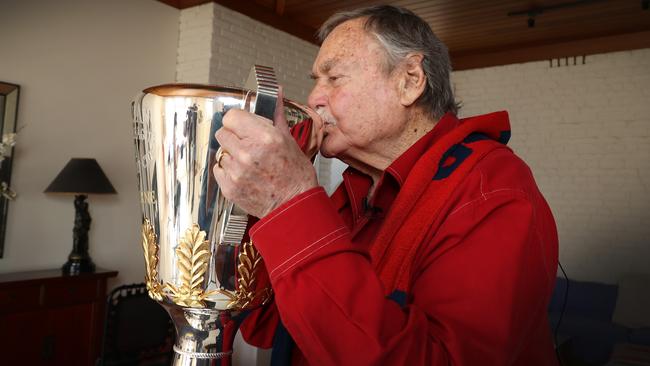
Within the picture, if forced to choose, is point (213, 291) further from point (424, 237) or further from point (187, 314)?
point (424, 237)

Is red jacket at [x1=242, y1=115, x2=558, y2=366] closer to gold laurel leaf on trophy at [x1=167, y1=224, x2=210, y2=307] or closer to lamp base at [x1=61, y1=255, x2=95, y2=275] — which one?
gold laurel leaf on trophy at [x1=167, y1=224, x2=210, y2=307]

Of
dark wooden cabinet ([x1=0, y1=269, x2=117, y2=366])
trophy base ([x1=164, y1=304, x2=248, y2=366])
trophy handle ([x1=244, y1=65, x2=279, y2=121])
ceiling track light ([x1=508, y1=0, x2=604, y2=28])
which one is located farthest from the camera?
ceiling track light ([x1=508, y1=0, x2=604, y2=28])

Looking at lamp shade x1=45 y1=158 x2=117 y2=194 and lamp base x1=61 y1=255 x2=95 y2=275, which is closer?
lamp shade x1=45 y1=158 x2=117 y2=194

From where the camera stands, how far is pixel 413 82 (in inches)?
37.9

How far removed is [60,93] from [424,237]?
3.60m

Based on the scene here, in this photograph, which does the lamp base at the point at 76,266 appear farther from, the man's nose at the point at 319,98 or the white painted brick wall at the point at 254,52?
the man's nose at the point at 319,98

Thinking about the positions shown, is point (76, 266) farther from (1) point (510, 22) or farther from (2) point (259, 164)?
(1) point (510, 22)

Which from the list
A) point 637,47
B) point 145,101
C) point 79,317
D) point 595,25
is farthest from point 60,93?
point 637,47

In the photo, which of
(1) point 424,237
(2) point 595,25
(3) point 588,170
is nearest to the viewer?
(1) point 424,237

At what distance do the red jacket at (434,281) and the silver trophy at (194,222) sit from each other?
0.08 meters

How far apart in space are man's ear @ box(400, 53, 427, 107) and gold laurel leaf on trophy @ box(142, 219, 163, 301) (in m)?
0.53

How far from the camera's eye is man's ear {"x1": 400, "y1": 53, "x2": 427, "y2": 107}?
95 cm

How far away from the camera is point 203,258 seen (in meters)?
0.59

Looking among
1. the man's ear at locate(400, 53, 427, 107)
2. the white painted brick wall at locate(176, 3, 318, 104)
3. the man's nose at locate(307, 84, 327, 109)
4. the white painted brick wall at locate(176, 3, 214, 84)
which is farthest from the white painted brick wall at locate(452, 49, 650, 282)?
the man's nose at locate(307, 84, 327, 109)
